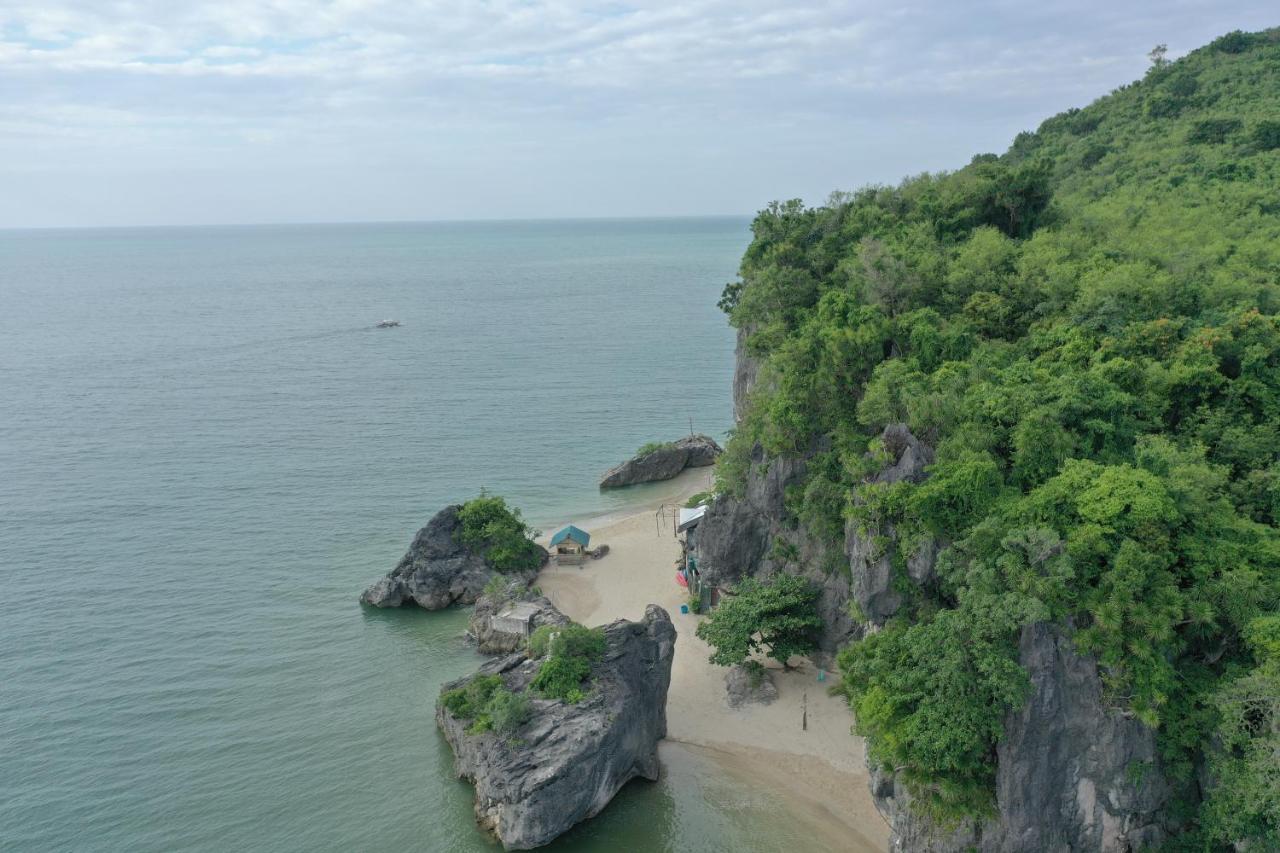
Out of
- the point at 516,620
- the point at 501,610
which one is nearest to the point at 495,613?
the point at 501,610

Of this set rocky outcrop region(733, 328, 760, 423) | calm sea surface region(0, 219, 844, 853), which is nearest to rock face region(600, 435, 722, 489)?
calm sea surface region(0, 219, 844, 853)

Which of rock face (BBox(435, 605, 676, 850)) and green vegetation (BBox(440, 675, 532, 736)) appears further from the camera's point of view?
green vegetation (BBox(440, 675, 532, 736))

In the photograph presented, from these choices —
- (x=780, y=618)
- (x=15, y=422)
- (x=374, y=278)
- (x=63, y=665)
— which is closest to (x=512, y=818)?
(x=780, y=618)

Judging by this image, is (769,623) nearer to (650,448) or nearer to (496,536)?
(496,536)

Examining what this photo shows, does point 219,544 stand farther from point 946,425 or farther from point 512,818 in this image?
point 946,425

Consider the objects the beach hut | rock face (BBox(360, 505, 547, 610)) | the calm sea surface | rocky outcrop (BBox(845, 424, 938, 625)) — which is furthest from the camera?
the beach hut

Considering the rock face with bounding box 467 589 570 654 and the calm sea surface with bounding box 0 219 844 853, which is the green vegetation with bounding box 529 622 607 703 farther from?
the rock face with bounding box 467 589 570 654
